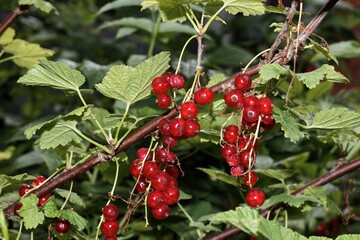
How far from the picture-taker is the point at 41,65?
0.42m

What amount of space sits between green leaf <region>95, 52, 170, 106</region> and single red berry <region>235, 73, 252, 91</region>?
8 cm

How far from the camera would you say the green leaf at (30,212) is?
399 mm

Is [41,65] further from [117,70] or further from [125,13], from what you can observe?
[125,13]

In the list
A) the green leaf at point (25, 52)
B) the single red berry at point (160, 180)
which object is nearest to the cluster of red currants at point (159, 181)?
the single red berry at point (160, 180)

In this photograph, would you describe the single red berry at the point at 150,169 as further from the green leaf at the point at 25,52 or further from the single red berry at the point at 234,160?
the green leaf at the point at 25,52

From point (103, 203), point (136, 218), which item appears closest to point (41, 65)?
point (103, 203)

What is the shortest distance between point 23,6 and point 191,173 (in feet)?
1.47

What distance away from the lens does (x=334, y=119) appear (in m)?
0.43

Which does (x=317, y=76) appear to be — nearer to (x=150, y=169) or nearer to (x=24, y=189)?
(x=150, y=169)

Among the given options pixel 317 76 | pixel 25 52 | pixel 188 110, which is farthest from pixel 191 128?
pixel 25 52

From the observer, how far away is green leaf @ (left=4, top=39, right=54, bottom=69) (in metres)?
0.64

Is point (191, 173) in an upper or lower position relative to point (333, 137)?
lower

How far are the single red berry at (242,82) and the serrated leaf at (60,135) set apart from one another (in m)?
0.20

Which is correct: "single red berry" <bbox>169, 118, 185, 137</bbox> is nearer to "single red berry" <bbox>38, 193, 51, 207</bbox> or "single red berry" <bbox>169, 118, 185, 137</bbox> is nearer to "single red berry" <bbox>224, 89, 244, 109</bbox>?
"single red berry" <bbox>224, 89, 244, 109</bbox>
